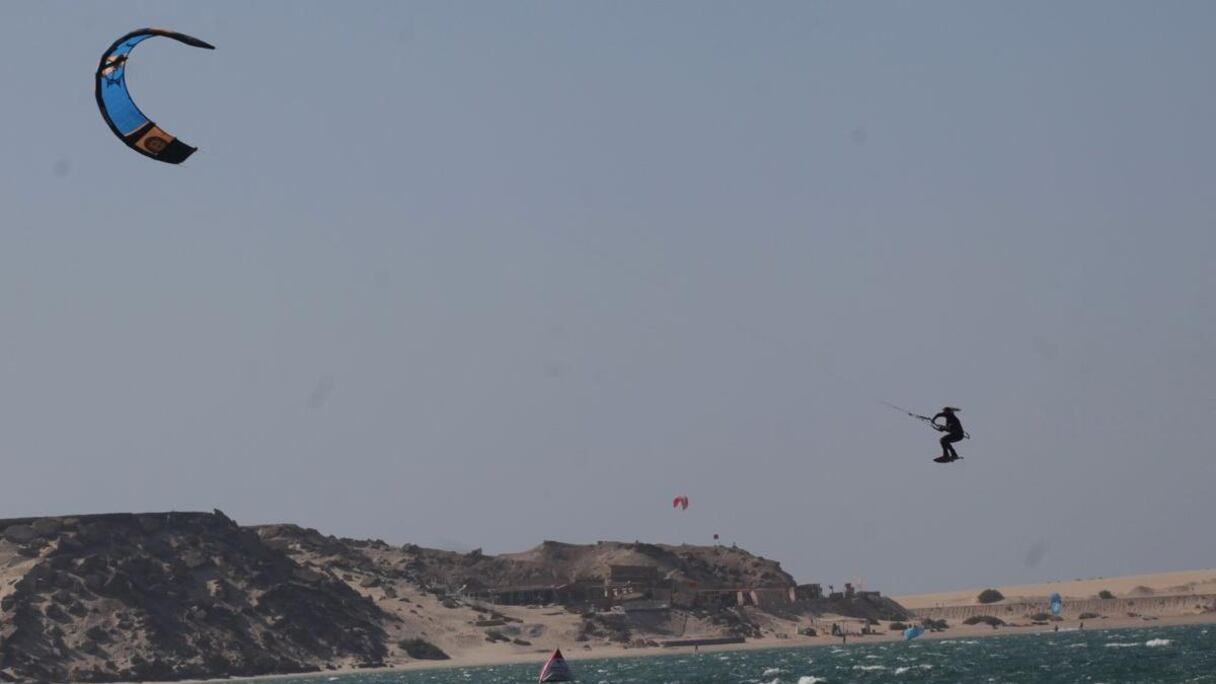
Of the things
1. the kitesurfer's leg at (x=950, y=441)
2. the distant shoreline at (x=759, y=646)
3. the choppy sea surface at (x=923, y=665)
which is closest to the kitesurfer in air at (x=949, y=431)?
the kitesurfer's leg at (x=950, y=441)

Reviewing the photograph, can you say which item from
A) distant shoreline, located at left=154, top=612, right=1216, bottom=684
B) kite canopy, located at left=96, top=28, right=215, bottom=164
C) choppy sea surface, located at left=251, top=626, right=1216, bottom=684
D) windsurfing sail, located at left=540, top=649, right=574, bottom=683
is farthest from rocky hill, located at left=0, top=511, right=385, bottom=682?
kite canopy, located at left=96, top=28, right=215, bottom=164

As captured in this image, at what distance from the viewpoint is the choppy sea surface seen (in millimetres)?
84938

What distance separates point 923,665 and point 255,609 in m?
41.3

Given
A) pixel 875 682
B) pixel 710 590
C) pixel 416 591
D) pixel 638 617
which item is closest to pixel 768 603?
pixel 710 590

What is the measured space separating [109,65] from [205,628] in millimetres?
74972

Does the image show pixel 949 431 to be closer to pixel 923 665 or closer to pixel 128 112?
pixel 128 112

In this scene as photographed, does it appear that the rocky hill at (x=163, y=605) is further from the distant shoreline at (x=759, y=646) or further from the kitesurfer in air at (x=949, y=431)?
the kitesurfer in air at (x=949, y=431)

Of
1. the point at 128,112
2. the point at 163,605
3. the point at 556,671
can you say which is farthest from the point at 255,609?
the point at 128,112

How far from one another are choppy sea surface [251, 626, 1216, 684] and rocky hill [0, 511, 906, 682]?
18.0 ft

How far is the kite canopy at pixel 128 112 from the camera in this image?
1686 inches

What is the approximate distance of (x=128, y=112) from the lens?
4459 centimetres

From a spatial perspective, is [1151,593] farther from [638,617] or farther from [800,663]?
[800,663]

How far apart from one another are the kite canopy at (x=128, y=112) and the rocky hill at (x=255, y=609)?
67.9 meters

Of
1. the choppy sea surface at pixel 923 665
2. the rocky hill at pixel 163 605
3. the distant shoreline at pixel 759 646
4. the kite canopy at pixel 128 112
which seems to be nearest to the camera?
the kite canopy at pixel 128 112
